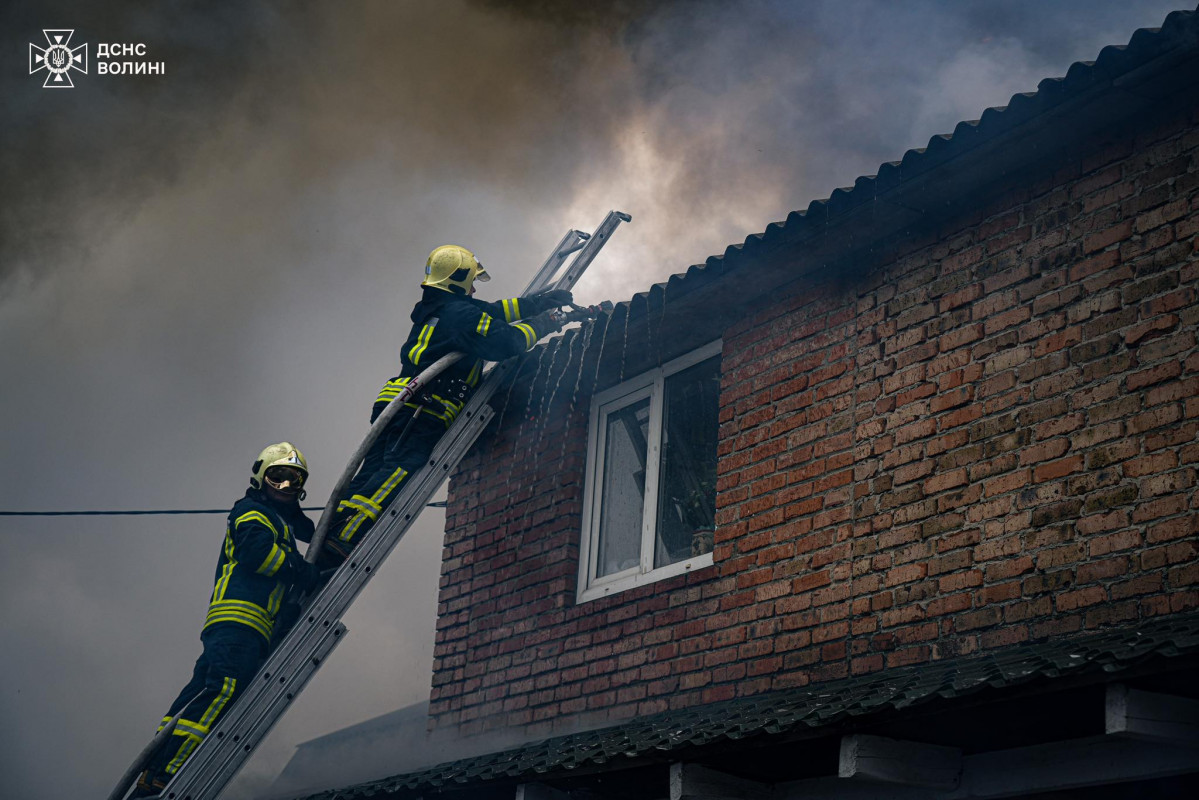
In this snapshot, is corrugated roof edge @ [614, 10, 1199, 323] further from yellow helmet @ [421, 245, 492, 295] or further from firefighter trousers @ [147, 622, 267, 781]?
firefighter trousers @ [147, 622, 267, 781]

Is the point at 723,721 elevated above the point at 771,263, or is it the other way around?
the point at 771,263

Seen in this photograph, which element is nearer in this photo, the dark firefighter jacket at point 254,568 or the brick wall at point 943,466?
the brick wall at point 943,466

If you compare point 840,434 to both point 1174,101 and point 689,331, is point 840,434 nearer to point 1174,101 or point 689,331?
point 689,331

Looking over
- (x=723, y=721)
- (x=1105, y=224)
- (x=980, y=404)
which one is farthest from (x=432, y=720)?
(x=1105, y=224)

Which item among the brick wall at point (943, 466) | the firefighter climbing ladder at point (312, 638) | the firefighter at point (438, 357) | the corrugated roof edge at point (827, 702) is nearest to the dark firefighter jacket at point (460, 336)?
the firefighter at point (438, 357)

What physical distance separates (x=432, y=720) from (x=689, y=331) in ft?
9.92

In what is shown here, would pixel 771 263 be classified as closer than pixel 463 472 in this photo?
Yes

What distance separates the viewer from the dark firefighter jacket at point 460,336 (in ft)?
25.6

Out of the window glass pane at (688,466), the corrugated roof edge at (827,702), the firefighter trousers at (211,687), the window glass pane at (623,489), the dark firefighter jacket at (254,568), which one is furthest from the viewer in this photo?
the window glass pane at (623,489)

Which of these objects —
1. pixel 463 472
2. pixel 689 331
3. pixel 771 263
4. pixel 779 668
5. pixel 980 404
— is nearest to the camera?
pixel 980 404

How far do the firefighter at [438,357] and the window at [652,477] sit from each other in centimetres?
73

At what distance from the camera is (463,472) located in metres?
9.18

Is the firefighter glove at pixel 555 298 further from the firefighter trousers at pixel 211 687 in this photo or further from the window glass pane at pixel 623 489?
the firefighter trousers at pixel 211 687

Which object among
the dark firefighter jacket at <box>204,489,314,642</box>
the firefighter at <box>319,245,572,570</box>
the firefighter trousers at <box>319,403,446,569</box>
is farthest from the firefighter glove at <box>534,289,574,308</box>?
the dark firefighter jacket at <box>204,489,314,642</box>
